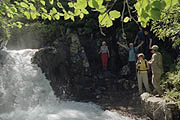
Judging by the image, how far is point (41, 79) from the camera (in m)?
10.1

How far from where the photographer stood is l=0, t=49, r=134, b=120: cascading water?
23.9 feet

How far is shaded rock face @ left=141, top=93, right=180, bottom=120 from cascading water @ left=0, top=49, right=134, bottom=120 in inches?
42.1

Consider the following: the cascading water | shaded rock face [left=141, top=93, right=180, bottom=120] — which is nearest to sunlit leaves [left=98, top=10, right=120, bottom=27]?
shaded rock face [left=141, top=93, right=180, bottom=120]

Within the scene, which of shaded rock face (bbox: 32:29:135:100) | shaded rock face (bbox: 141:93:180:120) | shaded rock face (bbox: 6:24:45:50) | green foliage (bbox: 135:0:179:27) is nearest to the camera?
green foliage (bbox: 135:0:179:27)

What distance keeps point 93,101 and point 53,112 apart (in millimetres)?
2355

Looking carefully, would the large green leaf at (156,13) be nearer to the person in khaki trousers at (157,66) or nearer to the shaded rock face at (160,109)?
the shaded rock face at (160,109)

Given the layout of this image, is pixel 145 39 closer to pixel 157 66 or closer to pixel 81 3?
pixel 157 66

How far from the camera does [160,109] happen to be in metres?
5.70

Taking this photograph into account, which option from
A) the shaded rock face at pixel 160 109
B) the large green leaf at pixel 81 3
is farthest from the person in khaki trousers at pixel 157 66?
the large green leaf at pixel 81 3

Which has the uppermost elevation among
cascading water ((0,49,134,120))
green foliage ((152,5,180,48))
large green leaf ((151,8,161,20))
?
green foliage ((152,5,180,48))

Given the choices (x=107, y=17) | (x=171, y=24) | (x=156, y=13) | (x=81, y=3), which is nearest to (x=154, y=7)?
(x=156, y=13)

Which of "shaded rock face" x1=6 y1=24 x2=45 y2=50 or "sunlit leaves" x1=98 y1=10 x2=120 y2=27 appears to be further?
"shaded rock face" x1=6 y1=24 x2=45 y2=50

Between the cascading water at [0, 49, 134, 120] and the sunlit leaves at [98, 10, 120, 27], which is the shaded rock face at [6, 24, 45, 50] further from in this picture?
the sunlit leaves at [98, 10, 120, 27]

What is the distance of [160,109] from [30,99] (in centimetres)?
607
